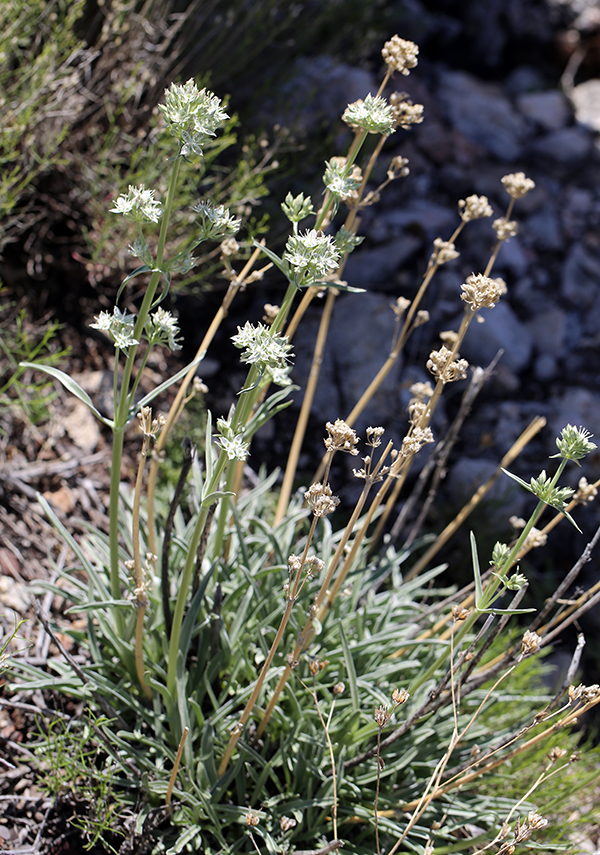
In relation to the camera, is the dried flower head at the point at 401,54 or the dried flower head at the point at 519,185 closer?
the dried flower head at the point at 401,54

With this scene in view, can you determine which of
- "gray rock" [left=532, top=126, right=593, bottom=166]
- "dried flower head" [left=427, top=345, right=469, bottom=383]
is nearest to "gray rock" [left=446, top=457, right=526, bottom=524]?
"dried flower head" [left=427, top=345, right=469, bottom=383]

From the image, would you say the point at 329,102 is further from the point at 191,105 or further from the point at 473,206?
the point at 191,105

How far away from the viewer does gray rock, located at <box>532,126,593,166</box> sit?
19.2 feet

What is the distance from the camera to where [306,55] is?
5.00m

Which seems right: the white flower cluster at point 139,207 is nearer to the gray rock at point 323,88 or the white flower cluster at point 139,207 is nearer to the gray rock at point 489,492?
the gray rock at point 489,492

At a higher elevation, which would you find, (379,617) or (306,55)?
(306,55)

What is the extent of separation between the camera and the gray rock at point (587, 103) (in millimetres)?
6404

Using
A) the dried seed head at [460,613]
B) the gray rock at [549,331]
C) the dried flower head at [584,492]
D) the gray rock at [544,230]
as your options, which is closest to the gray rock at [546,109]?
the gray rock at [544,230]

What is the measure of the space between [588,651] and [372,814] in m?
2.21

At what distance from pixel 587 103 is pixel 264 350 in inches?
277

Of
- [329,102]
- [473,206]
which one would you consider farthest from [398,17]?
[473,206]

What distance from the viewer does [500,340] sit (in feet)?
14.8

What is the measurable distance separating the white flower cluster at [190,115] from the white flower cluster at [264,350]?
378 millimetres

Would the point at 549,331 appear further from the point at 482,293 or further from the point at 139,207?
the point at 139,207
